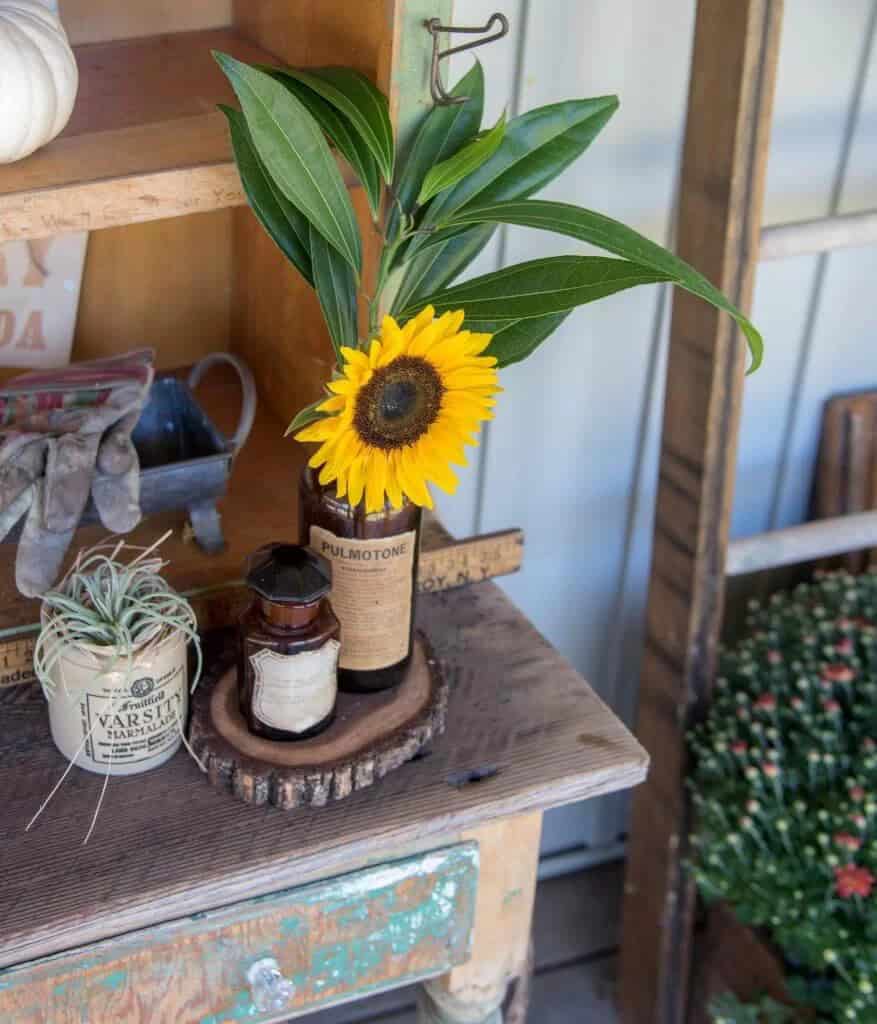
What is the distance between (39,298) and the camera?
111 centimetres

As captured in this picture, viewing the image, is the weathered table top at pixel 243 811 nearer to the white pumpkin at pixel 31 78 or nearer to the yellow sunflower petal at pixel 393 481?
the yellow sunflower petal at pixel 393 481

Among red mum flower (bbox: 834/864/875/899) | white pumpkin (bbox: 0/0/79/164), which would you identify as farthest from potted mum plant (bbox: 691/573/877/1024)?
white pumpkin (bbox: 0/0/79/164)

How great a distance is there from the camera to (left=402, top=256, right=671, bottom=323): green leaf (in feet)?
2.51

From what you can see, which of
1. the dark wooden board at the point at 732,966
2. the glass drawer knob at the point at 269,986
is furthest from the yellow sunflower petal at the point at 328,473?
the dark wooden board at the point at 732,966

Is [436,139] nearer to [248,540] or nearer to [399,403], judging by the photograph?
[399,403]

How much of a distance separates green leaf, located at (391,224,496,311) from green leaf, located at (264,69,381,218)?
0.05m

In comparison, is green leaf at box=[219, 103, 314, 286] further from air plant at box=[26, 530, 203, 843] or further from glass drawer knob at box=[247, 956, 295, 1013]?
glass drawer knob at box=[247, 956, 295, 1013]

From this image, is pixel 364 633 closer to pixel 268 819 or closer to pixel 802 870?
pixel 268 819

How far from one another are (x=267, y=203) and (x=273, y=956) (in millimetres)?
478

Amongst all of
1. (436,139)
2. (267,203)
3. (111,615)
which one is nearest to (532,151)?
(436,139)

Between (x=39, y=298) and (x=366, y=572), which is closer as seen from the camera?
(x=366, y=572)

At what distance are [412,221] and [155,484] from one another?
0.92 feet

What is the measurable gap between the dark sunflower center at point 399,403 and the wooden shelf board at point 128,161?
177 millimetres

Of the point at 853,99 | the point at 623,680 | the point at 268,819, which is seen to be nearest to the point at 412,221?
the point at 268,819
